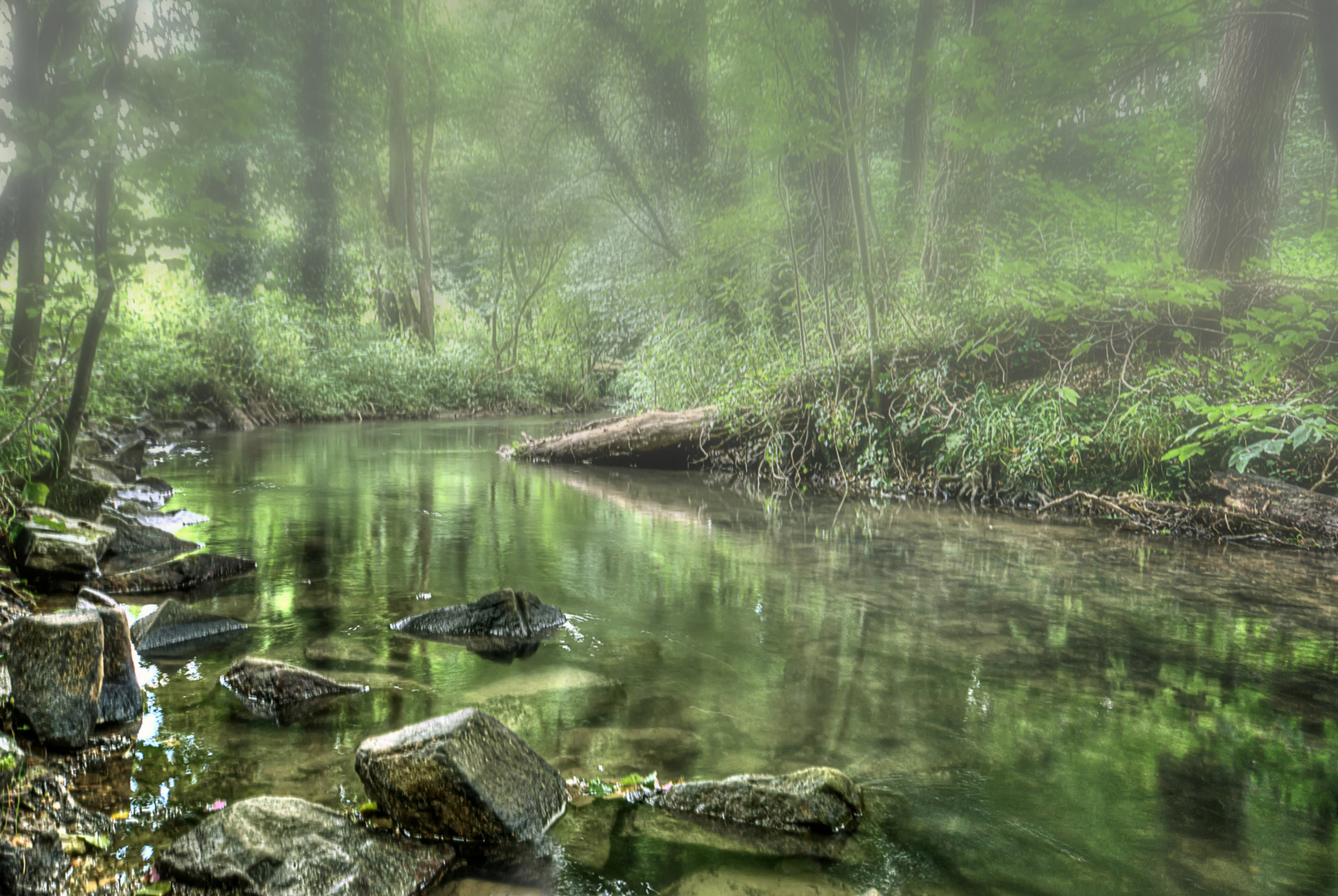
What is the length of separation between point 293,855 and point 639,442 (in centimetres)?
886

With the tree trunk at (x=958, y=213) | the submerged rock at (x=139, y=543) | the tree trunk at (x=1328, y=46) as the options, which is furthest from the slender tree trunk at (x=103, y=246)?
the tree trunk at (x=1328, y=46)

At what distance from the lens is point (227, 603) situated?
13.7 ft

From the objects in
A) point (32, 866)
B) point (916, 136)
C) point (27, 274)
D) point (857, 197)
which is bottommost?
point (32, 866)

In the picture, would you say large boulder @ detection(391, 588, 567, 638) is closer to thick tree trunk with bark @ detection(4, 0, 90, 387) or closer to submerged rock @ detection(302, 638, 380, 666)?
submerged rock @ detection(302, 638, 380, 666)

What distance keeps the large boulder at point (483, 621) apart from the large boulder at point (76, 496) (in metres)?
3.03

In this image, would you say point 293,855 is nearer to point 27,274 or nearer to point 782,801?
point 782,801

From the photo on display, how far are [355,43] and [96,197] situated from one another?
1754 cm

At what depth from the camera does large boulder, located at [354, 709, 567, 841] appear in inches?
81.0

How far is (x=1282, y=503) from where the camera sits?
20.3 ft

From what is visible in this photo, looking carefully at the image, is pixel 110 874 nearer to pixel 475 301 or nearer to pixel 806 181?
pixel 806 181

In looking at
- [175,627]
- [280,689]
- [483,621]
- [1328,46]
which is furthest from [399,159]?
[280,689]

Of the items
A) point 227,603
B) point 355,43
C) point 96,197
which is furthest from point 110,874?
point 355,43

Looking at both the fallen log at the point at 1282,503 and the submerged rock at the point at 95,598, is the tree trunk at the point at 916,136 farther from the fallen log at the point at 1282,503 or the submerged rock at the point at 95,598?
the submerged rock at the point at 95,598

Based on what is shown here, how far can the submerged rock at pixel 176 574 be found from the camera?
4305 millimetres
